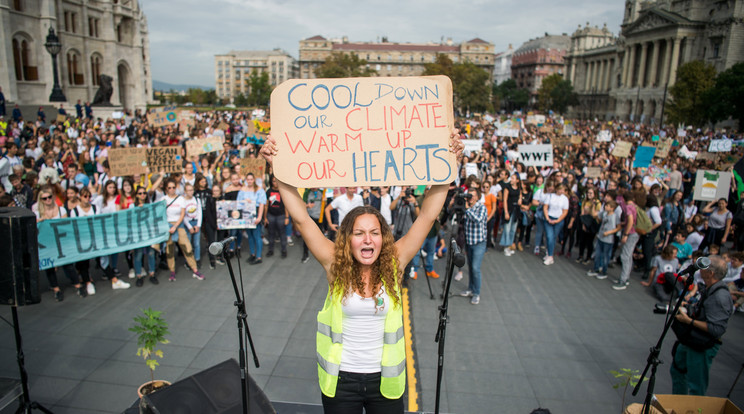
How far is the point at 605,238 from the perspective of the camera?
8703 mm

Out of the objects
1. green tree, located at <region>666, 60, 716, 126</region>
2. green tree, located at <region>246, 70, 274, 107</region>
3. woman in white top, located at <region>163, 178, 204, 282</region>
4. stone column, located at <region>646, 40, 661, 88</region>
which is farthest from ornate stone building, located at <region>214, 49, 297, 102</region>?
woman in white top, located at <region>163, 178, 204, 282</region>

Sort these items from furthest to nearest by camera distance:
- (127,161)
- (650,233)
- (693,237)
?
(127,161) → (650,233) → (693,237)

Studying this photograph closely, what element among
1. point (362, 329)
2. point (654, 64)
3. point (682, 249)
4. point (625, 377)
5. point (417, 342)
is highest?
point (654, 64)

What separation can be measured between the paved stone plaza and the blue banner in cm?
76

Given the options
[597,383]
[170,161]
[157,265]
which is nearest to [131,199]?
[157,265]

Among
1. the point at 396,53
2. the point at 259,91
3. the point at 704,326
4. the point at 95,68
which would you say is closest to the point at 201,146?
the point at 704,326

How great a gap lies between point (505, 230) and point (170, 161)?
26.2ft

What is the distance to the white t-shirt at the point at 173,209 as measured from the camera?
8133 mm

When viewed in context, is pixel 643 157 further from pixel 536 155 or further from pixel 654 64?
pixel 654 64

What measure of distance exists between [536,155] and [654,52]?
75499mm

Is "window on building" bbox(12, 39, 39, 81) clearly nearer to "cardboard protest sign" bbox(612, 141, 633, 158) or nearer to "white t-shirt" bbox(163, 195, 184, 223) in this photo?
"white t-shirt" bbox(163, 195, 184, 223)

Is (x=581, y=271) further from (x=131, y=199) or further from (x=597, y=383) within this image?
(x=131, y=199)

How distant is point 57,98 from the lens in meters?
26.2

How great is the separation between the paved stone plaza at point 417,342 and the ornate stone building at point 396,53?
12569 cm
